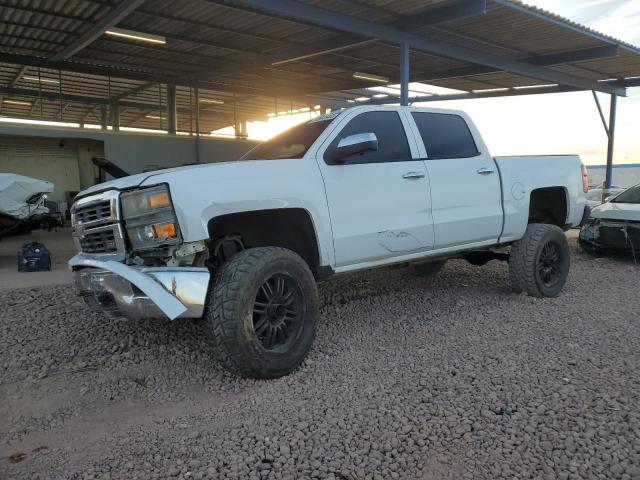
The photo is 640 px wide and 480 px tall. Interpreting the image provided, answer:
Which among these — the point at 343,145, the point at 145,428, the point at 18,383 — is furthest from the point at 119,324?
the point at 343,145

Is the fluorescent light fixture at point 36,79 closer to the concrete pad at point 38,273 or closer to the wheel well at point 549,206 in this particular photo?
the concrete pad at point 38,273

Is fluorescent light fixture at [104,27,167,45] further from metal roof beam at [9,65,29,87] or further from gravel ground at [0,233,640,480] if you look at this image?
gravel ground at [0,233,640,480]

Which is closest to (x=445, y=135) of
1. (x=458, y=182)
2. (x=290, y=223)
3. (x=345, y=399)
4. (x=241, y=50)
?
(x=458, y=182)

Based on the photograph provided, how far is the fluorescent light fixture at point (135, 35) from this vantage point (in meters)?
10.6

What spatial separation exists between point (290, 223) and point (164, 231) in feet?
3.69

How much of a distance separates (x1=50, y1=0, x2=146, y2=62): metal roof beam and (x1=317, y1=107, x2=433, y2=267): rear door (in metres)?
6.10

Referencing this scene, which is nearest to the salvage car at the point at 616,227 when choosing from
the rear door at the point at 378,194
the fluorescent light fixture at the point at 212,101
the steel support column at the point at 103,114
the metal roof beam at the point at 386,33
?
the metal roof beam at the point at 386,33

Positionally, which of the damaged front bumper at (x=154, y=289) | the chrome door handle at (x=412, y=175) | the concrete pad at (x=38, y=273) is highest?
the chrome door handle at (x=412, y=175)

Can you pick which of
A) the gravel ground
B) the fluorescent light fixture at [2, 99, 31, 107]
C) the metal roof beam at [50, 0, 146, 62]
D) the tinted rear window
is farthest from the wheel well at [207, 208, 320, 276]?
the fluorescent light fixture at [2, 99, 31, 107]

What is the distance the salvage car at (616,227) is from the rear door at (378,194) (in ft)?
18.0

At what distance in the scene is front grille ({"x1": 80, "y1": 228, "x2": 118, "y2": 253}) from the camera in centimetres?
364

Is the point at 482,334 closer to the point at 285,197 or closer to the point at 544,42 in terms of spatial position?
the point at 285,197

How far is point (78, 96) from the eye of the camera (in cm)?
1895

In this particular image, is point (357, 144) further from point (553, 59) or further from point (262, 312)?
point (553, 59)
